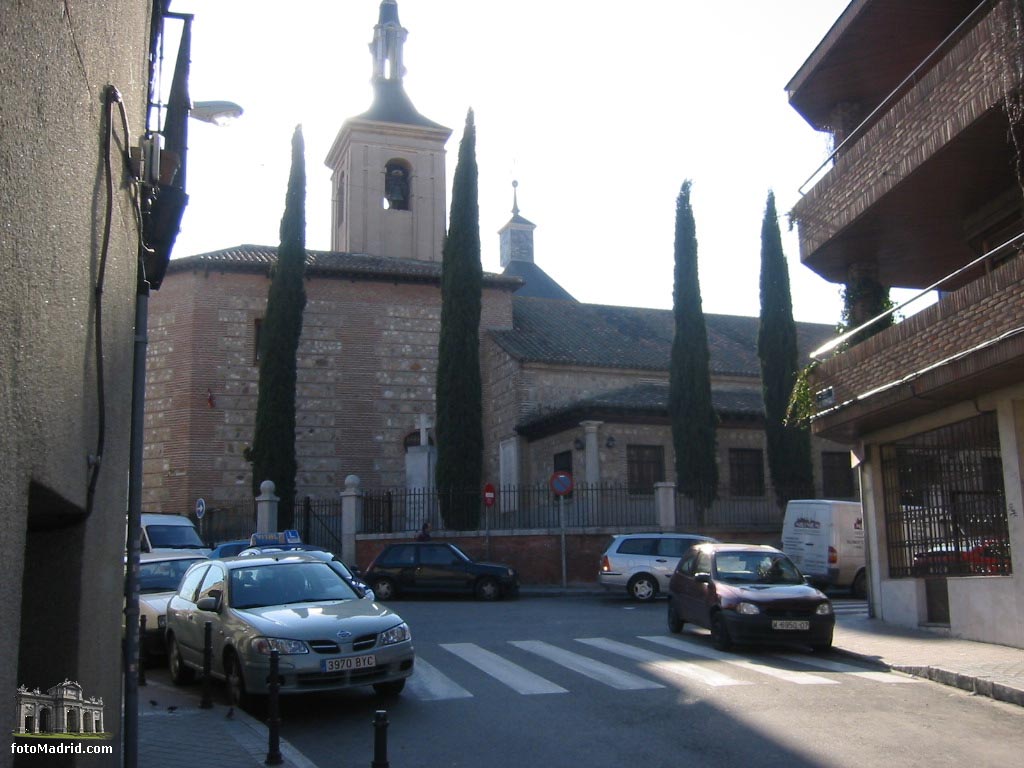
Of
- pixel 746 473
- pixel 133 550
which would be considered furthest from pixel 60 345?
pixel 746 473

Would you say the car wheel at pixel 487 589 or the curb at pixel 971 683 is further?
the car wheel at pixel 487 589

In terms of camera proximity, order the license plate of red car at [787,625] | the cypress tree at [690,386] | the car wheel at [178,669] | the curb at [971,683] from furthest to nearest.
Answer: the cypress tree at [690,386]
the license plate of red car at [787,625]
the car wheel at [178,669]
the curb at [971,683]

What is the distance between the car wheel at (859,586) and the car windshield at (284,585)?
1592 centimetres

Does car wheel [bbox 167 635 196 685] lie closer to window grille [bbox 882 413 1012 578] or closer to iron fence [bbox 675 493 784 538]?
window grille [bbox 882 413 1012 578]

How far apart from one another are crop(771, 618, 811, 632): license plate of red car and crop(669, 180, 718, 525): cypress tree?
15.9 metres

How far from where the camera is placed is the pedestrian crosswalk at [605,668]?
36.9 feet

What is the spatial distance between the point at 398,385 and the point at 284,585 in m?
27.5

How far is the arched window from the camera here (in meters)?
45.1

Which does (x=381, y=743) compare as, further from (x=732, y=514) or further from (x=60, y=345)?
(x=732, y=514)

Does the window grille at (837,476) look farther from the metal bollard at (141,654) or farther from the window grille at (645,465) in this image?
the metal bollard at (141,654)

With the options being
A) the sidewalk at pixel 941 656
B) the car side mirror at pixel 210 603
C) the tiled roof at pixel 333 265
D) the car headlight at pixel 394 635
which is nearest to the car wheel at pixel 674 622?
the sidewalk at pixel 941 656

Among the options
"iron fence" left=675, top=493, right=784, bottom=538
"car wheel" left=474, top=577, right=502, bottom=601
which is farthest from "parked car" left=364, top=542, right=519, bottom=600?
"iron fence" left=675, top=493, right=784, bottom=538

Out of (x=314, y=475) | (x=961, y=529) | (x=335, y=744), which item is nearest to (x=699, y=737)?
(x=335, y=744)

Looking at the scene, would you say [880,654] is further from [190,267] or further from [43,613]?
[190,267]
